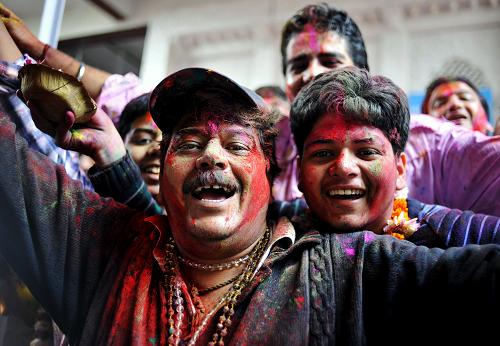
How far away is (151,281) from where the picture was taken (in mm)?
1454

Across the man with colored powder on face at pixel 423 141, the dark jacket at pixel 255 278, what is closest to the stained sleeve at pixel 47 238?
the dark jacket at pixel 255 278

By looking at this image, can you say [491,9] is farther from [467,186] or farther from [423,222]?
[423,222]

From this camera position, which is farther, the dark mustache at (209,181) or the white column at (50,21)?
A: the white column at (50,21)

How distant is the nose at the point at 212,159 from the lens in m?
1.44

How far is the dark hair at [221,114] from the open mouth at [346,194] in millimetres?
193

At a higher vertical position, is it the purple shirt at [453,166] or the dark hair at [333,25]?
the dark hair at [333,25]

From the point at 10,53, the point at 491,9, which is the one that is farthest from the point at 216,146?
the point at 491,9

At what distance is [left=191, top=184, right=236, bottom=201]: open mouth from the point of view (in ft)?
4.71

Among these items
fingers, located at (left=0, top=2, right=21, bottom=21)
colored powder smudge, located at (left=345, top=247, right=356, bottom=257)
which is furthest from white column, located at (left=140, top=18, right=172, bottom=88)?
colored powder smudge, located at (left=345, top=247, right=356, bottom=257)

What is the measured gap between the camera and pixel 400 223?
160cm

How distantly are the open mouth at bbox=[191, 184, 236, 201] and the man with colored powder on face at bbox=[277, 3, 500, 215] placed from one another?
0.94m

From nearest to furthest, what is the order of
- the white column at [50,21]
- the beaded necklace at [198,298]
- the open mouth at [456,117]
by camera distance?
the beaded necklace at [198,298] → the white column at [50,21] → the open mouth at [456,117]

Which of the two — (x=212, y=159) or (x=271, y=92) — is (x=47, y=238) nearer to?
(x=212, y=159)

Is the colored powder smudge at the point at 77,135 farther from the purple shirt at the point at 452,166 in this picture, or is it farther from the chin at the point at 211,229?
the purple shirt at the point at 452,166
